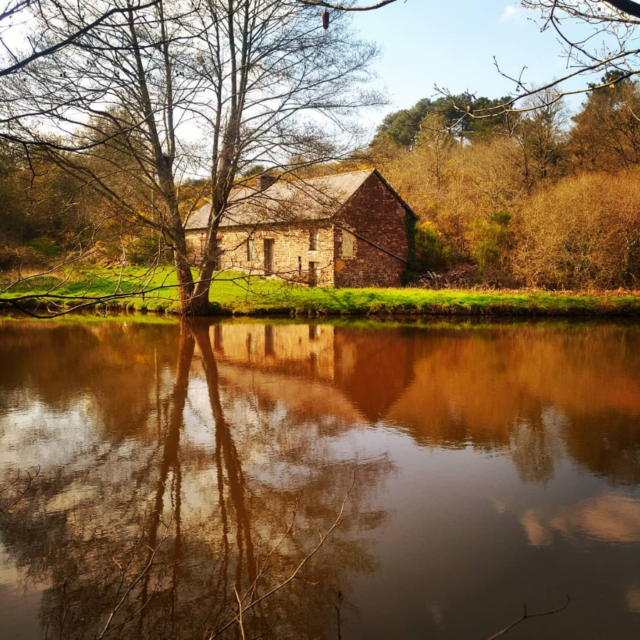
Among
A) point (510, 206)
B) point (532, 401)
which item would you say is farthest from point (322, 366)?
point (510, 206)

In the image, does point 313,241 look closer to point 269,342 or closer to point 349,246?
point 349,246

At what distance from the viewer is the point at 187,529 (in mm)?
4922

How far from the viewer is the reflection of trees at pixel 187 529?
3883 mm

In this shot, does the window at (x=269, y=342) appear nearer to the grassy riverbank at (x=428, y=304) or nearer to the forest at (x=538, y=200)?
the grassy riverbank at (x=428, y=304)

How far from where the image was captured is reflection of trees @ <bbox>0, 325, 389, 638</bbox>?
388 centimetres

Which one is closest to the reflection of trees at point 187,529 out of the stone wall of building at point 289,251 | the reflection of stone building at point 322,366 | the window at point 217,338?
the reflection of stone building at point 322,366

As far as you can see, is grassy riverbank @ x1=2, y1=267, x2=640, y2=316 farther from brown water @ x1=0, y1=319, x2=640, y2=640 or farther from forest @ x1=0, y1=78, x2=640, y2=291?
brown water @ x1=0, y1=319, x2=640, y2=640

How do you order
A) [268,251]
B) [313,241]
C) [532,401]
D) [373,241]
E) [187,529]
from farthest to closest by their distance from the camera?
[268,251] < [313,241] < [373,241] < [532,401] < [187,529]

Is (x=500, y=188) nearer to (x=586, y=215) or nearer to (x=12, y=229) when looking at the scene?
(x=586, y=215)

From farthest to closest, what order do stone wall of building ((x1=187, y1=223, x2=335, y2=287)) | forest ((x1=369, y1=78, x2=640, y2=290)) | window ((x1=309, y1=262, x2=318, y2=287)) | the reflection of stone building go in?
1. stone wall of building ((x1=187, y1=223, x2=335, y2=287))
2. forest ((x1=369, y1=78, x2=640, y2=290))
3. the reflection of stone building
4. window ((x1=309, y1=262, x2=318, y2=287))

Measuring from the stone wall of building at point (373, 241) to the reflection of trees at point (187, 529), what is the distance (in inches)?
770

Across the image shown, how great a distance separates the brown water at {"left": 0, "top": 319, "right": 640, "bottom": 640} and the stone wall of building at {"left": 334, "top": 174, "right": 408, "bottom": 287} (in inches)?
616

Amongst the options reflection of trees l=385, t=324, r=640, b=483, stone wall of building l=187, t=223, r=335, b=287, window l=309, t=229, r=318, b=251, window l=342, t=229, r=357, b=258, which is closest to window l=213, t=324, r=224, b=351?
reflection of trees l=385, t=324, r=640, b=483

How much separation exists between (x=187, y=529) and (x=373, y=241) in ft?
77.5
